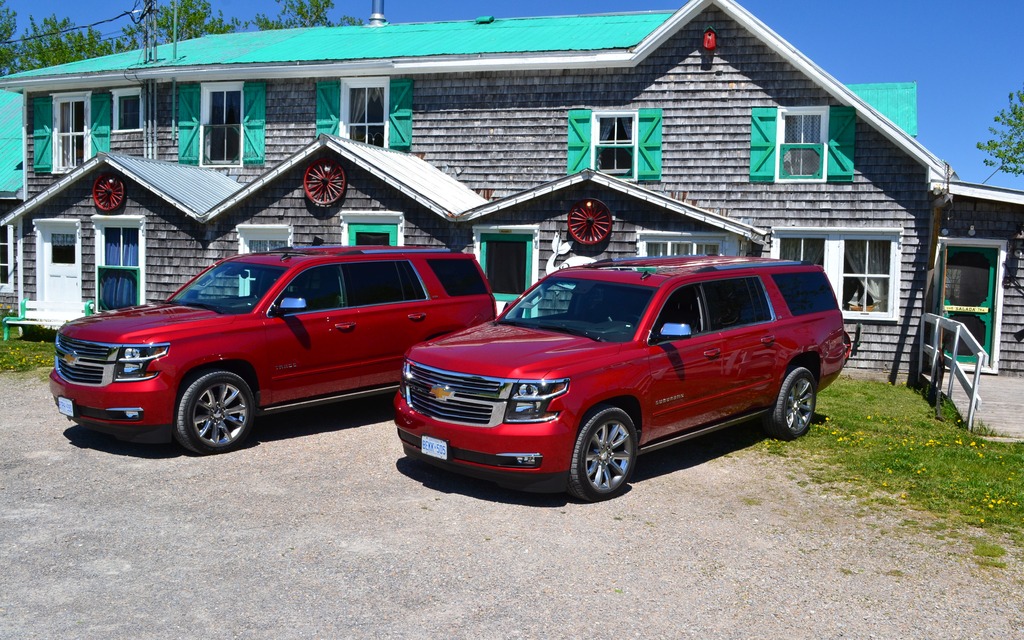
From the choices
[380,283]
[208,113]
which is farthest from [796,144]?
[208,113]

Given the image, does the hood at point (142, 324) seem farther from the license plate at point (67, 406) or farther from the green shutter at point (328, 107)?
the green shutter at point (328, 107)

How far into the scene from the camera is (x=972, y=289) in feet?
50.1

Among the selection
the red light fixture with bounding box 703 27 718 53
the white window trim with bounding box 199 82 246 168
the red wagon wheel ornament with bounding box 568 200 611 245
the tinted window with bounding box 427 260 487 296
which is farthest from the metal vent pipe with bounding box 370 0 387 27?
the tinted window with bounding box 427 260 487 296

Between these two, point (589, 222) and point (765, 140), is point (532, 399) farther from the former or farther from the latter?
point (765, 140)

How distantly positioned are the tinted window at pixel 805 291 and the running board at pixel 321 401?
4305mm

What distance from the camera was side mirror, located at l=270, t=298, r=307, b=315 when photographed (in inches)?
356

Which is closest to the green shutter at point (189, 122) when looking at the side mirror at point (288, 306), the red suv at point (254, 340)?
the red suv at point (254, 340)

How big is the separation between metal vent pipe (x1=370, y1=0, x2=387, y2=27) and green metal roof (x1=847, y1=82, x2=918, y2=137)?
12029 mm

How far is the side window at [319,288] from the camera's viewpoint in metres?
9.52

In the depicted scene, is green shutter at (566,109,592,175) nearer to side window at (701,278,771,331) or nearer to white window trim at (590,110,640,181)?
white window trim at (590,110,640,181)

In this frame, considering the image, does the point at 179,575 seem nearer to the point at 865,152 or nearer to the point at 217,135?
the point at 865,152

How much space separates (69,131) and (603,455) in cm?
1810

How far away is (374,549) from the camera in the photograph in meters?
6.18

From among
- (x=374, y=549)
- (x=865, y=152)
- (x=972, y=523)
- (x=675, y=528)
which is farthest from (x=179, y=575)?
(x=865, y=152)
